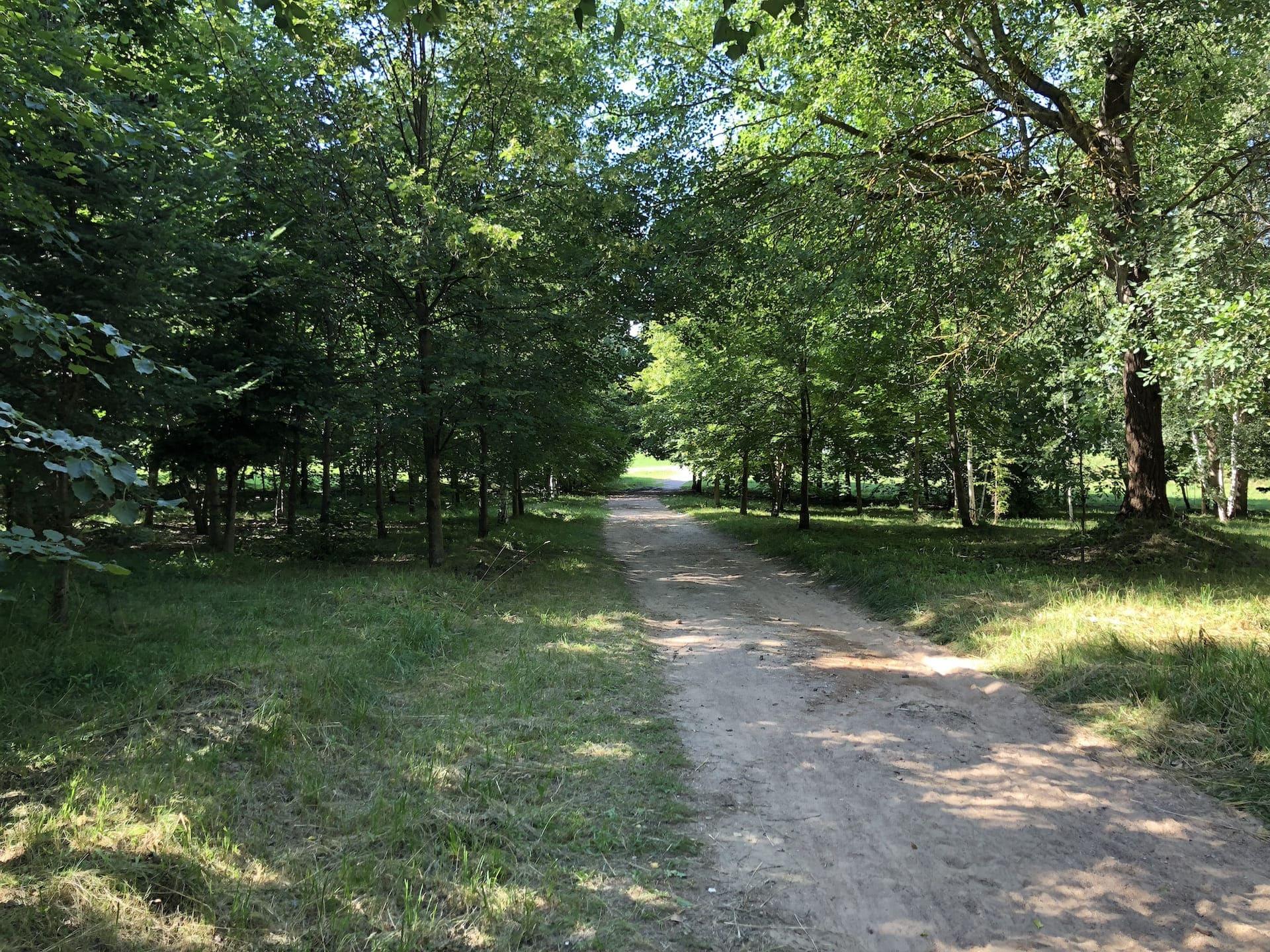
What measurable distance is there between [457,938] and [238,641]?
4.75 metres

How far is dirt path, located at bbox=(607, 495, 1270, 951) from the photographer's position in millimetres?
2973

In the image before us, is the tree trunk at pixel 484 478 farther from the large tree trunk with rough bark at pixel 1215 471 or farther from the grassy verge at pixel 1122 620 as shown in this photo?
the large tree trunk with rough bark at pixel 1215 471

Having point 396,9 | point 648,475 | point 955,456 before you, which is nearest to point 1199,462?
point 955,456

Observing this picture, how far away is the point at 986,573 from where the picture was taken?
10.2m

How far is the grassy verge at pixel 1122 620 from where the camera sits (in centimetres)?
462

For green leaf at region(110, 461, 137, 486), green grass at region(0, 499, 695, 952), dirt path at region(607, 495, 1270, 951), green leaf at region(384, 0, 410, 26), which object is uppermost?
green leaf at region(384, 0, 410, 26)

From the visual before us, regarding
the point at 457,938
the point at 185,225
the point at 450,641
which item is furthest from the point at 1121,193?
the point at 185,225

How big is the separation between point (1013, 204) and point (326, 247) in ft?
32.1

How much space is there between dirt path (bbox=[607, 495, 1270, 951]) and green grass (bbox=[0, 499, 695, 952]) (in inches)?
17.7

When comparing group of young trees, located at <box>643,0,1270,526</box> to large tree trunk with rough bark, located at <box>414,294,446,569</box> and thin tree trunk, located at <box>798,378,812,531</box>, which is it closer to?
thin tree trunk, located at <box>798,378,812,531</box>

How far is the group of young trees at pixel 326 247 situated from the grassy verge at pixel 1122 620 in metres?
6.58

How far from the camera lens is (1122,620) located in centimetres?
694

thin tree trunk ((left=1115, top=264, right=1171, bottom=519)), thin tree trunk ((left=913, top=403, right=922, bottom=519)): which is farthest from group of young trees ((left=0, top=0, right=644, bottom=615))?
thin tree trunk ((left=913, top=403, right=922, bottom=519))

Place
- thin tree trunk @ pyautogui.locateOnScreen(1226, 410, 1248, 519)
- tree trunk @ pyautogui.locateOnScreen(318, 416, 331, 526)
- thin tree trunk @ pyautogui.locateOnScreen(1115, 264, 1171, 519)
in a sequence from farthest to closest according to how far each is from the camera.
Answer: thin tree trunk @ pyautogui.locateOnScreen(1226, 410, 1248, 519)
tree trunk @ pyautogui.locateOnScreen(318, 416, 331, 526)
thin tree trunk @ pyautogui.locateOnScreen(1115, 264, 1171, 519)
